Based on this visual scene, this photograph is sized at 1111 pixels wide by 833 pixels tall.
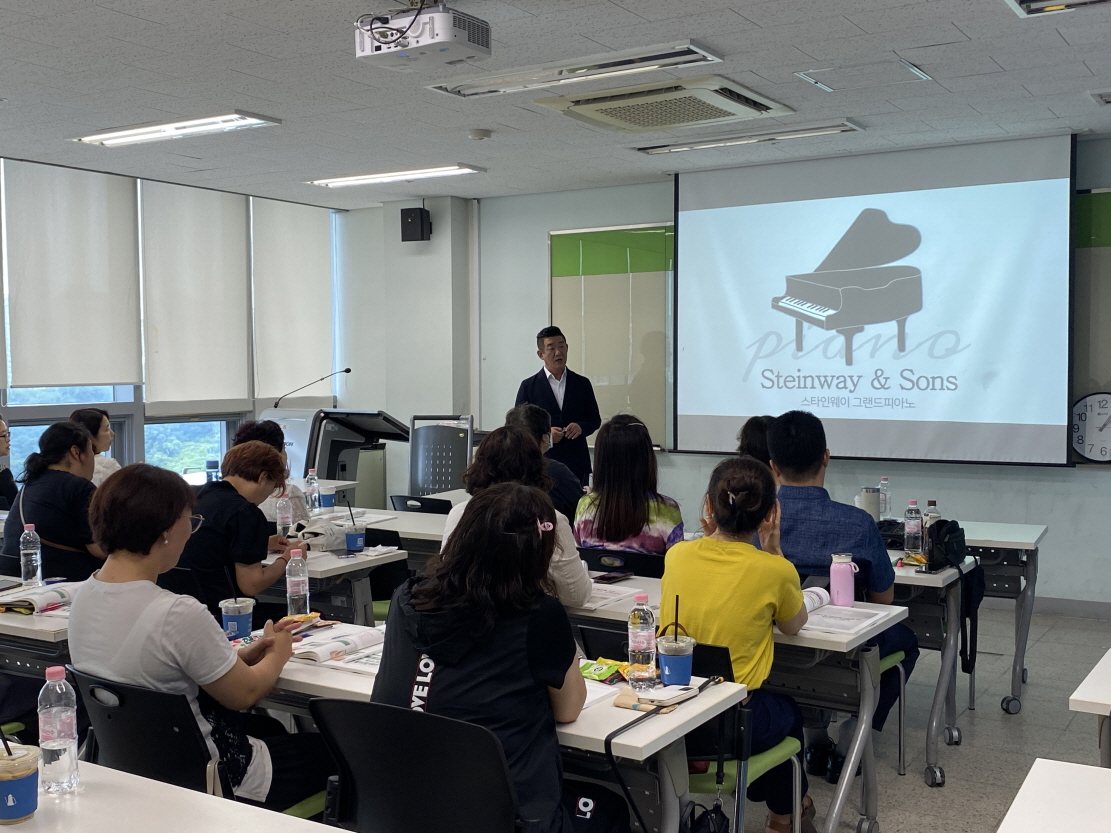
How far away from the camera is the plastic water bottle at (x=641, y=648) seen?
2.48m

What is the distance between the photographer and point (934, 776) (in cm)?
384

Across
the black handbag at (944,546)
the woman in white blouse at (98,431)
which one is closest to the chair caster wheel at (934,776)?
the black handbag at (944,546)

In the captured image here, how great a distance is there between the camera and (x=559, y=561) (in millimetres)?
3244

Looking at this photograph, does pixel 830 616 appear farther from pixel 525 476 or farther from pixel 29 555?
pixel 29 555

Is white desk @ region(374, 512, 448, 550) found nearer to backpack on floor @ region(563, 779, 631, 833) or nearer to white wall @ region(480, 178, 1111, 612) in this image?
backpack on floor @ region(563, 779, 631, 833)

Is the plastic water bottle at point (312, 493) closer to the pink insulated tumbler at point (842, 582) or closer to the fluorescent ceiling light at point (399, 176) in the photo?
the fluorescent ceiling light at point (399, 176)

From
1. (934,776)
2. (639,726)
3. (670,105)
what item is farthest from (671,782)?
(670,105)

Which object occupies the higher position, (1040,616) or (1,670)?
(1,670)

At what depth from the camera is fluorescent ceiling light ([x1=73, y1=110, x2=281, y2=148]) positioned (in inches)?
226

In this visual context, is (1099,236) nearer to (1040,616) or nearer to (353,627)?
(1040,616)

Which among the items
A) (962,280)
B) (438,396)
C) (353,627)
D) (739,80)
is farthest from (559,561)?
(438,396)

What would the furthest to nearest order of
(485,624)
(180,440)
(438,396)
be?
(438,396) → (180,440) → (485,624)

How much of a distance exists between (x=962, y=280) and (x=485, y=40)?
13.1ft

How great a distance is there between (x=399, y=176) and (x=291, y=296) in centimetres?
194
